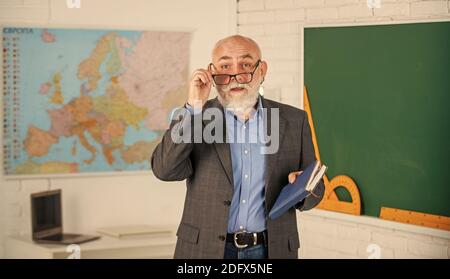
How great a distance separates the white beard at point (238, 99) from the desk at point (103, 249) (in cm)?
167

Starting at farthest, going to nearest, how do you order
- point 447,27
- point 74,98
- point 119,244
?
point 74,98
point 119,244
point 447,27

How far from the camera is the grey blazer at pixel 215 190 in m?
2.36

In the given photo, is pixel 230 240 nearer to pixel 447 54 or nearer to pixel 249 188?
pixel 249 188

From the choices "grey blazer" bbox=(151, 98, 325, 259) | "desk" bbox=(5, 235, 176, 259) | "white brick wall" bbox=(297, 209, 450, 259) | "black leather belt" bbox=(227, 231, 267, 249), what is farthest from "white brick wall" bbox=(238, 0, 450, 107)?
"black leather belt" bbox=(227, 231, 267, 249)

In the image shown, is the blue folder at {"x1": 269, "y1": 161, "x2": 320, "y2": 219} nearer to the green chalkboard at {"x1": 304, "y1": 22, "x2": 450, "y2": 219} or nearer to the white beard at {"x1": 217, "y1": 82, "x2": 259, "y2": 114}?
the white beard at {"x1": 217, "y1": 82, "x2": 259, "y2": 114}

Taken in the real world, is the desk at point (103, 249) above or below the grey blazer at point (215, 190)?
below

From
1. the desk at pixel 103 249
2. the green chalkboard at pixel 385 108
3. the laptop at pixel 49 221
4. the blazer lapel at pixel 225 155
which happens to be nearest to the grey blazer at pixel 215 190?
the blazer lapel at pixel 225 155

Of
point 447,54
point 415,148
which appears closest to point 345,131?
point 415,148

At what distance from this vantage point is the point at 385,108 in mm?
3752

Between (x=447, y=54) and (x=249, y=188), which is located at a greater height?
(x=447, y=54)

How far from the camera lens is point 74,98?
13.8ft

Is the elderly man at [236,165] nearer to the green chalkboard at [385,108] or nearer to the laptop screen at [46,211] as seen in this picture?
the green chalkboard at [385,108]

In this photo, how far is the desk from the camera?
3844 millimetres

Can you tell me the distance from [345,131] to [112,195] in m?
1.49
